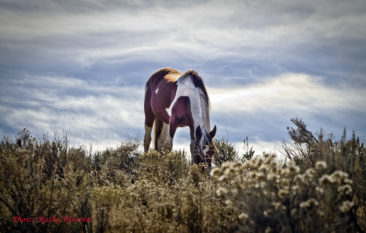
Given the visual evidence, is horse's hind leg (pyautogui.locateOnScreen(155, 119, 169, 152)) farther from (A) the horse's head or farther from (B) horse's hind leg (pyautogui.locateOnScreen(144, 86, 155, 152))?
(A) the horse's head

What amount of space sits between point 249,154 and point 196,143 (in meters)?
1.78

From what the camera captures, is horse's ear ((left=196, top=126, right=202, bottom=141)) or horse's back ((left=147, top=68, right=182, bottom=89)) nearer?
horse's ear ((left=196, top=126, right=202, bottom=141))

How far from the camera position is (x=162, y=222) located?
144 inches

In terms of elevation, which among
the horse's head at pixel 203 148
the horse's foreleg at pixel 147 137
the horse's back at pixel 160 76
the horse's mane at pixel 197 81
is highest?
the horse's back at pixel 160 76

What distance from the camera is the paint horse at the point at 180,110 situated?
6.68m

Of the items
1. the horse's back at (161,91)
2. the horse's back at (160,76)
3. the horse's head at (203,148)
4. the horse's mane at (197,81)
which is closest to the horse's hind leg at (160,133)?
the horse's back at (161,91)

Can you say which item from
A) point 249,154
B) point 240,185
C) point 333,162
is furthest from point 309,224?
point 249,154

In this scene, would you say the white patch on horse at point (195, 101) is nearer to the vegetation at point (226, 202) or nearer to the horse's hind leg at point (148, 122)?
the vegetation at point (226, 202)

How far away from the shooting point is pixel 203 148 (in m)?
6.51

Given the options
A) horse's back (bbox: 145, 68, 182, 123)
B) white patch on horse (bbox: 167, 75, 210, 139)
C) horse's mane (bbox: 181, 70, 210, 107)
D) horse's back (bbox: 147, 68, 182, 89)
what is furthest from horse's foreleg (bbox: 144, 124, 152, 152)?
horse's mane (bbox: 181, 70, 210, 107)

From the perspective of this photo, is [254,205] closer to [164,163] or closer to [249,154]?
[164,163]

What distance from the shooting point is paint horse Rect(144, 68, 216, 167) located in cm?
668

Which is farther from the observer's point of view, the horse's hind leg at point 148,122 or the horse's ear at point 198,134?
the horse's hind leg at point 148,122

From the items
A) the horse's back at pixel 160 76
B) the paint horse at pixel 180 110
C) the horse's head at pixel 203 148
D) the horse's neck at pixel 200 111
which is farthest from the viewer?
the horse's back at pixel 160 76
